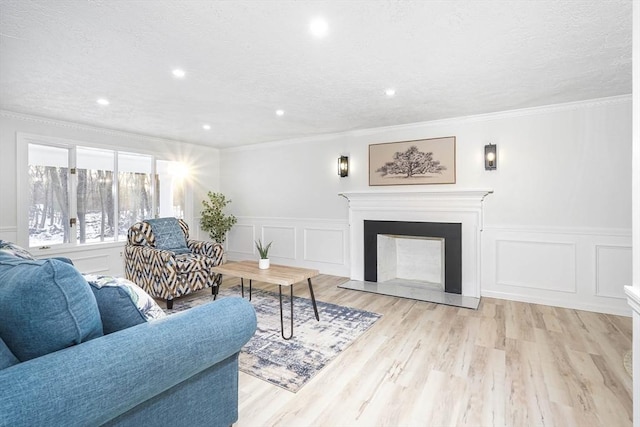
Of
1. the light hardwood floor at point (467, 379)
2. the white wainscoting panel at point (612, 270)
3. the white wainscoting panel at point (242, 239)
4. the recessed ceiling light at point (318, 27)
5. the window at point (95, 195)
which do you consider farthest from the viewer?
the white wainscoting panel at point (242, 239)

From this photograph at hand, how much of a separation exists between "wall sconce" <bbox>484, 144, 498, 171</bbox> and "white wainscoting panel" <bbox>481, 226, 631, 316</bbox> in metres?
0.78

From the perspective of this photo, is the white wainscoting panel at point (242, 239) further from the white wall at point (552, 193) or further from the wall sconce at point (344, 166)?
the white wall at point (552, 193)

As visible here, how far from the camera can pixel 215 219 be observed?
19.9ft

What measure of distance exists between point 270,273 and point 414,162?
264cm

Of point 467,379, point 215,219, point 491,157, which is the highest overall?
point 491,157

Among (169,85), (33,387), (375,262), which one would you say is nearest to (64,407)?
(33,387)

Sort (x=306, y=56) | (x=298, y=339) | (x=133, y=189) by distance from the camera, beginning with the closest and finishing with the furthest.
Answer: (x=306, y=56) < (x=298, y=339) < (x=133, y=189)

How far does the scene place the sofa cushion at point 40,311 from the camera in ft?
3.30

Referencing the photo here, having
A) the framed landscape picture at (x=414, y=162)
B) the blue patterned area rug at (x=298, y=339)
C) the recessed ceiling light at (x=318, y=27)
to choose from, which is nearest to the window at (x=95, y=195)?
the blue patterned area rug at (x=298, y=339)

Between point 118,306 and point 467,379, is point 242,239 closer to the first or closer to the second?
point 467,379

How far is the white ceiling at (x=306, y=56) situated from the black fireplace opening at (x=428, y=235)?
1.48 m

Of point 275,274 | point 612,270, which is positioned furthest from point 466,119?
point 275,274

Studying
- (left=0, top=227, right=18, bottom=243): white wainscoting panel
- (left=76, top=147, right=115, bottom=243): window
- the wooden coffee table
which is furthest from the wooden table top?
(left=0, top=227, right=18, bottom=243): white wainscoting panel

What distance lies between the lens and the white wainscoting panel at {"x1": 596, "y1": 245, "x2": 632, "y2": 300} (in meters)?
3.37
